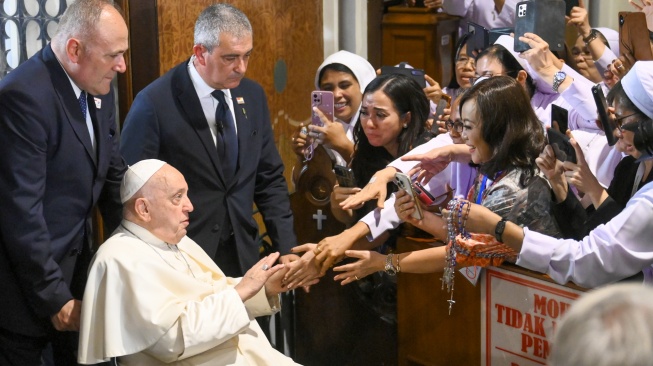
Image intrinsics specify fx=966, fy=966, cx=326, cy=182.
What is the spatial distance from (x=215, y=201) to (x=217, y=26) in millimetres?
777

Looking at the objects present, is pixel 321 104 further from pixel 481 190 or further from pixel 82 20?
pixel 82 20

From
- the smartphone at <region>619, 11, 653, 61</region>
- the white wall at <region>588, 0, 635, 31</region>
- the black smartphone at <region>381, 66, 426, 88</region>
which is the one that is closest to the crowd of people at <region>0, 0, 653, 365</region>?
the black smartphone at <region>381, 66, 426, 88</region>

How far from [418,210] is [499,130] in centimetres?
46

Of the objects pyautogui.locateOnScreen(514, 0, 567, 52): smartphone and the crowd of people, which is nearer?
the crowd of people

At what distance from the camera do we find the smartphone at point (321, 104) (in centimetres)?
502

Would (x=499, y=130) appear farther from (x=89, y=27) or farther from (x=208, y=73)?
(x=89, y=27)

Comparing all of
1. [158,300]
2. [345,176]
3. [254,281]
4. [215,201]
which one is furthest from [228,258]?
[158,300]

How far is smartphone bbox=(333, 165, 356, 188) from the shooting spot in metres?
4.45

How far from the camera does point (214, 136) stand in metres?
4.36

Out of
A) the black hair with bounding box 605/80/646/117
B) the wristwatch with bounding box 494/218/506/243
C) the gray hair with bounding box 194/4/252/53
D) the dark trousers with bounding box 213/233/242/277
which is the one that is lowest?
the dark trousers with bounding box 213/233/242/277

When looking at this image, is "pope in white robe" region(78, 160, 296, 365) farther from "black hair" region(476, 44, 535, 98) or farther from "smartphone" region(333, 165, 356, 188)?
"black hair" region(476, 44, 535, 98)

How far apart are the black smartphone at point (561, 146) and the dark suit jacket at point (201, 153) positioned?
134 centimetres

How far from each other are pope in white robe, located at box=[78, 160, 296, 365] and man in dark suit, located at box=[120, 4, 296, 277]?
565 mm

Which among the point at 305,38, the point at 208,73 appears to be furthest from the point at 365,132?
the point at 305,38
